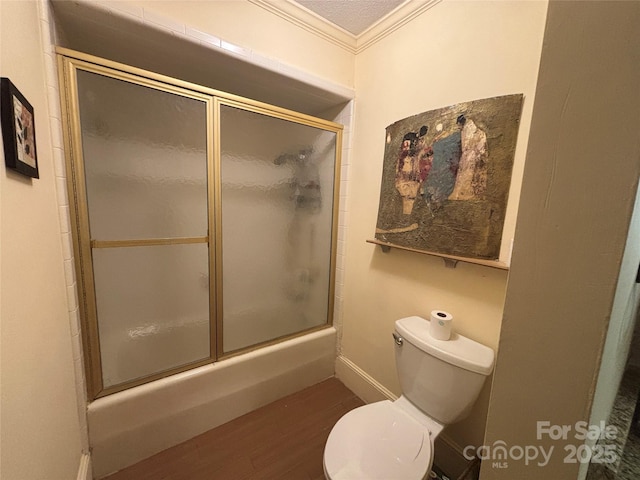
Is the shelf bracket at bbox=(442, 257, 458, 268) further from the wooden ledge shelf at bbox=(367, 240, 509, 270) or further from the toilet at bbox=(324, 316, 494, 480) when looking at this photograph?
the toilet at bbox=(324, 316, 494, 480)

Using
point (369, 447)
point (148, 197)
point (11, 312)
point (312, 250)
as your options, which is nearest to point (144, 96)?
point (148, 197)

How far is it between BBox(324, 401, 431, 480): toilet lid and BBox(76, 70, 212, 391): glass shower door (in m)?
0.93

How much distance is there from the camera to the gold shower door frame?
1.07m

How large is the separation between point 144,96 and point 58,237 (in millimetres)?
769

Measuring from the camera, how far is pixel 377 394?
1.66 metres

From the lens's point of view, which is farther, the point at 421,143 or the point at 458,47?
the point at 421,143

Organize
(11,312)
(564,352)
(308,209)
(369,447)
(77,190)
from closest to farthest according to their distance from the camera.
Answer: (564,352) < (11,312) < (369,447) < (77,190) < (308,209)

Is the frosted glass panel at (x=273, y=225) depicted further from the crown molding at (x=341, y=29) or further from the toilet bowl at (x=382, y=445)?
the toilet bowl at (x=382, y=445)

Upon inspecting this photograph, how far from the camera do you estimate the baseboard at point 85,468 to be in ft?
3.56

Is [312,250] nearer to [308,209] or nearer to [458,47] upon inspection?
[308,209]

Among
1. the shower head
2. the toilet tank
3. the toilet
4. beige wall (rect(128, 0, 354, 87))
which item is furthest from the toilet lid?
beige wall (rect(128, 0, 354, 87))

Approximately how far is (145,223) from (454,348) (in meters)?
1.64

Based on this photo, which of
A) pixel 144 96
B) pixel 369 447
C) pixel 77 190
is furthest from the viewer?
pixel 144 96

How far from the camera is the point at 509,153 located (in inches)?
39.8
